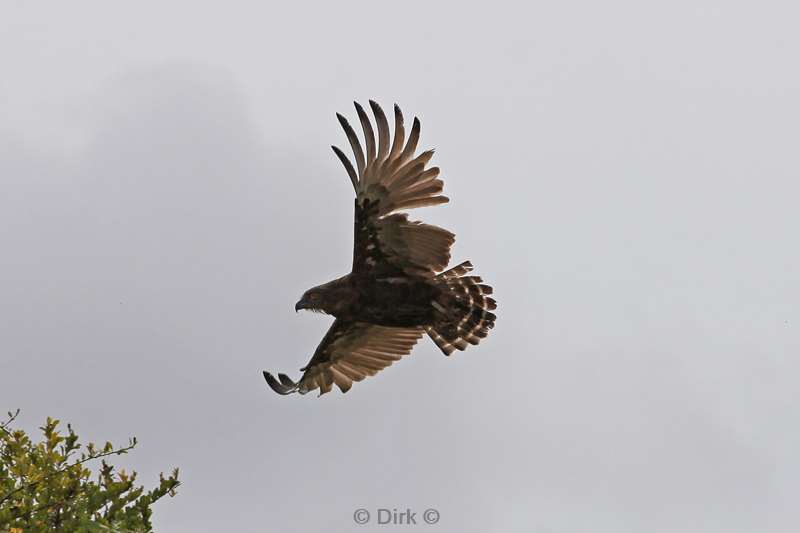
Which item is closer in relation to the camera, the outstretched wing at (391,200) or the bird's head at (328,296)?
the outstretched wing at (391,200)

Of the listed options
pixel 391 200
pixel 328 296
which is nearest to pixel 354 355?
pixel 328 296

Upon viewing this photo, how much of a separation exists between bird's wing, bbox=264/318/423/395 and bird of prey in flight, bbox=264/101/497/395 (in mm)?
452

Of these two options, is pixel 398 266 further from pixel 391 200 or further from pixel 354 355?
pixel 354 355

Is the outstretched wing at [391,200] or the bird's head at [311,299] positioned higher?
the outstretched wing at [391,200]

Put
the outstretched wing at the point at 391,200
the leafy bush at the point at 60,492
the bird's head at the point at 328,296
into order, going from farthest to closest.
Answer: the bird's head at the point at 328,296 → the outstretched wing at the point at 391,200 → the leafy bush at the point at 60,492

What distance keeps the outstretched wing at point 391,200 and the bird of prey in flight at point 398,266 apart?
1cm

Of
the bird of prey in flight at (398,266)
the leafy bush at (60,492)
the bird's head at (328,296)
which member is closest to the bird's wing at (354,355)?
the bird of prey in flight at (398,266)

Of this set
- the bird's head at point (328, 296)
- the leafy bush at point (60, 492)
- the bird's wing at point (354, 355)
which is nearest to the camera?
the leafy bush at point (60, 492)

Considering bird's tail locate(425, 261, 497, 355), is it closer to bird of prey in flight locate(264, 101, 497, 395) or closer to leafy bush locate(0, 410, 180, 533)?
bird of prey in flight locate(264, 101, 497, 395)

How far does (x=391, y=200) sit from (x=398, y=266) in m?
0.85

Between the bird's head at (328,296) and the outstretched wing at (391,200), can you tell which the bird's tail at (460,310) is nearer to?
the outstretched wing at (391,200)

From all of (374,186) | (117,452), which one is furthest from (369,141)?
(117,452)

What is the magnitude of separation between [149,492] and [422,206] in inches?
207

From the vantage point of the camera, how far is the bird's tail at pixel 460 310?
12484 mm
